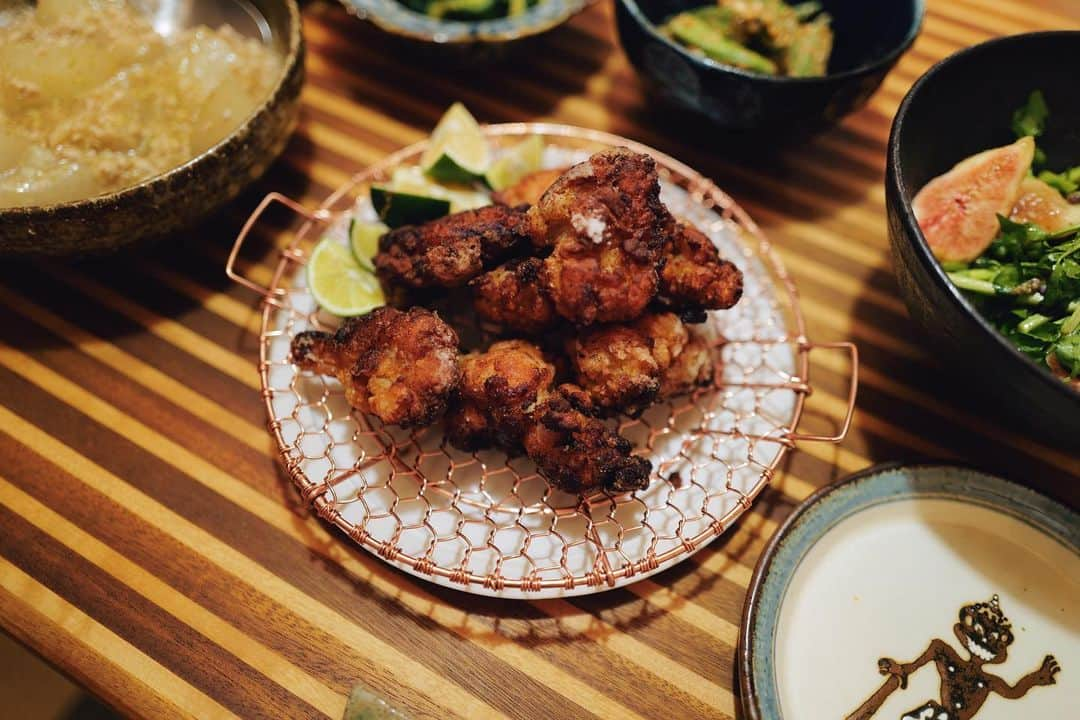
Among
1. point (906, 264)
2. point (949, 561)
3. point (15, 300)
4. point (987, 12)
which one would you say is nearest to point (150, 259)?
point (15, 300)

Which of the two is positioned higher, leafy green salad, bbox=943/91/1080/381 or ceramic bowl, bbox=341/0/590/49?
ceramic bowl, bbox=341/0/590/49

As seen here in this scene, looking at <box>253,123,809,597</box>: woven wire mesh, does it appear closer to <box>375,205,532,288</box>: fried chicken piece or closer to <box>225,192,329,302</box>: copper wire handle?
<box>225,192,329,302</box>: copper wire handle

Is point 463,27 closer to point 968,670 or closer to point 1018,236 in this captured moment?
point 1018,236

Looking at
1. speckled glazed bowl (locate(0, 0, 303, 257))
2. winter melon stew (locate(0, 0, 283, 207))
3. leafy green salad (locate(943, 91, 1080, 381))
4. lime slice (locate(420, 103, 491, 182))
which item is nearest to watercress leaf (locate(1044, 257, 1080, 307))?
leafy green salad (locate(943, 91, 1080, 381))

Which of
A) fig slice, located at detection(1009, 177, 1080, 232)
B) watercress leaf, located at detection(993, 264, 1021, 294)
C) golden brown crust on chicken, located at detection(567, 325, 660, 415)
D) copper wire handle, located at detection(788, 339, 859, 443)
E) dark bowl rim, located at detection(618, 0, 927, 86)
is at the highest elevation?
dark bowl rim, located at detection(618, 0, 927, 86)

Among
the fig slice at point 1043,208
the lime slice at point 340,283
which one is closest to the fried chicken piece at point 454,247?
the lime slice at point 340,283

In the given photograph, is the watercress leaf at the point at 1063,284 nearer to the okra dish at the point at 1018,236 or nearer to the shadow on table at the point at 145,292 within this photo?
the okra dish at the point at 1018,236

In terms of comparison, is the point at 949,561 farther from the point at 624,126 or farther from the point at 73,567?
the point at 73,567
